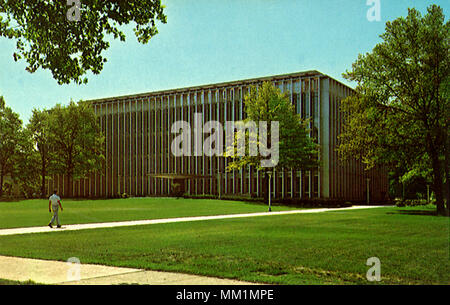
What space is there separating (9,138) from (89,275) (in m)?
66.1

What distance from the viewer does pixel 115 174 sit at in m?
86.5

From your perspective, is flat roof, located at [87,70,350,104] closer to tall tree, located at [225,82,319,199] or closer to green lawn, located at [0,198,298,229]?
tall tree, located at [225,82,319,199]

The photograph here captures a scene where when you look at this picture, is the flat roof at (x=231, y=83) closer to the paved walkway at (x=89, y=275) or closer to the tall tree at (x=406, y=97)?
the tall tree at (x=406, y=97)

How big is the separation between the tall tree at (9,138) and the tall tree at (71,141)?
453 centimetres

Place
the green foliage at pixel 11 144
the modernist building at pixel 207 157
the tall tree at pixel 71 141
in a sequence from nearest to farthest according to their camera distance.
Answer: the green foliage at pixel 11 144 → the modernist building at pixel 207 157 → the tall tree at pixel 71 141

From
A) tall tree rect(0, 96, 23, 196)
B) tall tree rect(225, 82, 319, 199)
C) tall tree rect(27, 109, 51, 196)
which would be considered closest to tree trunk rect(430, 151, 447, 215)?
tall tree rect(225, 82, 319, 199)

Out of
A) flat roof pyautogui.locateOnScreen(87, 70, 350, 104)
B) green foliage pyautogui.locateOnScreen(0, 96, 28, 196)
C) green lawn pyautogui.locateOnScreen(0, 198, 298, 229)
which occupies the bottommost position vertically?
green lawn pyautogui.locateOnScreen(0, 198, 298, 229)

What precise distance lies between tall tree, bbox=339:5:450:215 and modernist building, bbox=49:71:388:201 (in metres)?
27.6

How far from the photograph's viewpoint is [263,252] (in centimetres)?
1252

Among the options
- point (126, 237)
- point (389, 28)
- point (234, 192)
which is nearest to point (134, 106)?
point (234, 192)

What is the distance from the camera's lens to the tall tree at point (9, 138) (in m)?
68.4

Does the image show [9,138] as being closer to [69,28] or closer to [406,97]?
[406,97]

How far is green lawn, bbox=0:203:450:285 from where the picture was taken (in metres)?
9.43

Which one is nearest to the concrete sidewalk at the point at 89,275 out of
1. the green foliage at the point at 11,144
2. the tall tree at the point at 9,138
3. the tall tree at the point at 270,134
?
the tall tree at the point at 270,134
